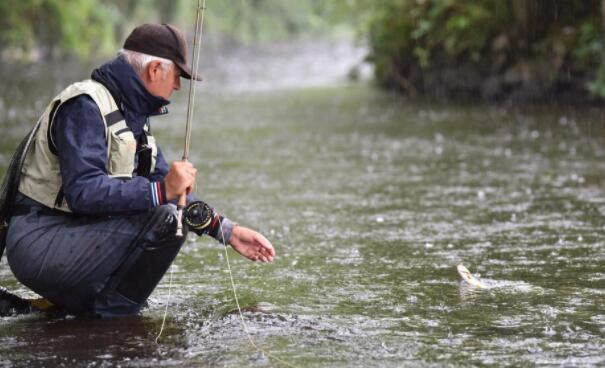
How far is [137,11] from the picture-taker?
39531 mm

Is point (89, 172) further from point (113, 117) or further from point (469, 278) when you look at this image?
point (469, 278)

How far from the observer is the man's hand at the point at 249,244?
17.1 ft

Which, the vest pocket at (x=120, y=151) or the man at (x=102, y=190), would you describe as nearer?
the man at (x=102, y=190)

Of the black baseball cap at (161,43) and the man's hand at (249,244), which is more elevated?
the black baseball cap at (161,43)

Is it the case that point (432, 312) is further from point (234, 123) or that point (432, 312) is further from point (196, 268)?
point (234, 123)

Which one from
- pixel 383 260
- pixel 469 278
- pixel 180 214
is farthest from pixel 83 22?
pixel 180 214

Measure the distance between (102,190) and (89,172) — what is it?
0.10 m

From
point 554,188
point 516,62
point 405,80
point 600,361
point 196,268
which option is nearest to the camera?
point 600,361

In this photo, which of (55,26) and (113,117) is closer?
(113,117)

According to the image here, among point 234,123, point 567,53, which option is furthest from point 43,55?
point 567,53

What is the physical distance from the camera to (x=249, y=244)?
5.22 metres

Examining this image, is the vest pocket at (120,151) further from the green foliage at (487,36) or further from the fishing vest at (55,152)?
the green foliage at (487,36)

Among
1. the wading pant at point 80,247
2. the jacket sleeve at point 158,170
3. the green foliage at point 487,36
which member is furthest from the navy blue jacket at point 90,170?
the green foliage at point 487,36

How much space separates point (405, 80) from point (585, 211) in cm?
1297
